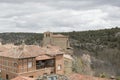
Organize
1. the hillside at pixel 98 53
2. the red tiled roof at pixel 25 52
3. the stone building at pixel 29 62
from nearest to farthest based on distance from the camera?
the stone building at pixel 29 62
the red tiled roof at pixel 25 52
the hillside at pixel 98 53

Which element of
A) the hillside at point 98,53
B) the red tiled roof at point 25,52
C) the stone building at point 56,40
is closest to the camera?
the red tiled roof at point 25,52

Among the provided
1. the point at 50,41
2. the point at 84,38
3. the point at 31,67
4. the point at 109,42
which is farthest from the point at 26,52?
the point at 84,38

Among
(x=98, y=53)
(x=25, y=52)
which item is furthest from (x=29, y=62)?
(x=98, y=53)

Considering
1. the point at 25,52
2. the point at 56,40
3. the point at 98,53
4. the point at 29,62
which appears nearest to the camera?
the point at 29,62

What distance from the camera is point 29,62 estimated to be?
44250 millimetres

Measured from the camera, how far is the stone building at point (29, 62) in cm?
4325

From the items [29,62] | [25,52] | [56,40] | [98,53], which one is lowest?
[98,53]

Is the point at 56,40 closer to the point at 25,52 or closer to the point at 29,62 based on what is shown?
the point at 25,52

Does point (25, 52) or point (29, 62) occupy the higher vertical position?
point (25, 52)

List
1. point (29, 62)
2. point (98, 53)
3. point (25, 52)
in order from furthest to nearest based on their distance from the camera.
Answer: point (98, 53) → point (25, 52) → point (29, 62)

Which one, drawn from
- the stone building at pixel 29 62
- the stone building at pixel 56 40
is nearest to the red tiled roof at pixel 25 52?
the stone building at pixel 29 62

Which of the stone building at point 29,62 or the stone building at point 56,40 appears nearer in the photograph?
the stone building at point 29,62

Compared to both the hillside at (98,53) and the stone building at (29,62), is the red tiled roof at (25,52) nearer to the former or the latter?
the stone building at (29,62)

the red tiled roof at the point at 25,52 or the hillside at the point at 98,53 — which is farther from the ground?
the red tiled roof at the point at 25,52
